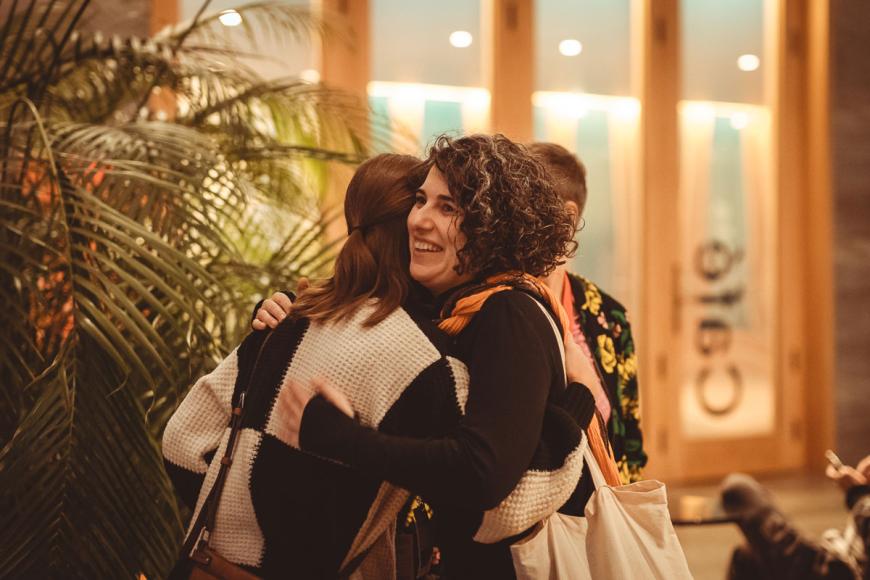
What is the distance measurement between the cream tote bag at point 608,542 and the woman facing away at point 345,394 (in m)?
0.20

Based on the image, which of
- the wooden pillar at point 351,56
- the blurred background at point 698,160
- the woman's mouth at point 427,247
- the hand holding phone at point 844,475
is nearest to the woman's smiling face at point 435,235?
the woman's mouth at point 427,247

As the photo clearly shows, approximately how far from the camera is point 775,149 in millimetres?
5898

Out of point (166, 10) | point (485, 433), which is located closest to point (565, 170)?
point (485, 433)

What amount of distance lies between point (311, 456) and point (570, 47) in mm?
4663

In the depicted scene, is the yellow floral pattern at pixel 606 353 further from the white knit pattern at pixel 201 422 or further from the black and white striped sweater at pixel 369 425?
the white knit pattern at pixel 201 422

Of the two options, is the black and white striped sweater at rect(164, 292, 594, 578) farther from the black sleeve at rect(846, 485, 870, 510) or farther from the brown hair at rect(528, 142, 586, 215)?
the black sleeve at rect(846, 485, 870, 510)

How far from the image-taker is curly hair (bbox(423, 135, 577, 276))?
123 cm

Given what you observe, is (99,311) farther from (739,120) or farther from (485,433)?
(739,120)

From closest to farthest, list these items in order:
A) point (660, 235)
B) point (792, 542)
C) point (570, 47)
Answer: point (792, 542), point (570, 47), point (660, 235)

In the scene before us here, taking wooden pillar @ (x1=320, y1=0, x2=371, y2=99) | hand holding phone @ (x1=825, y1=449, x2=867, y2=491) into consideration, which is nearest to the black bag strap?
hand holding phone @ (x1=825, y1=449, x2=867, y2=491)

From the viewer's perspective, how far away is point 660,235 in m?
5.58

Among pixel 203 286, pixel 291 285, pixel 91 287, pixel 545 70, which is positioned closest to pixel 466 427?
pixel 91 287

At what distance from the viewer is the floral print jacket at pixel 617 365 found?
72.8 inches

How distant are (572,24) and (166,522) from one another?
14.2 feet
